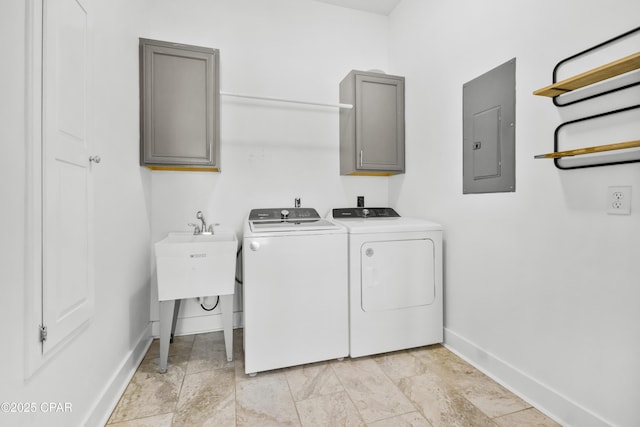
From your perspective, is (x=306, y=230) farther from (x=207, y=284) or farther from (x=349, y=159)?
(x=349, y=159)

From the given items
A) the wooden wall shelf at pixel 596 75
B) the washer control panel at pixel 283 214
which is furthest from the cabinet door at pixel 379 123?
the wooden wall shelf at pixel 596 75

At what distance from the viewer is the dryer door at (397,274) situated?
204 centimetres

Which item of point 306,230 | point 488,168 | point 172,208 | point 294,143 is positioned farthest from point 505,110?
point 172,208

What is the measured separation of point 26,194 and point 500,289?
222 cm

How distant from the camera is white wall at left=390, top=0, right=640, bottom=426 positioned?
1239mm

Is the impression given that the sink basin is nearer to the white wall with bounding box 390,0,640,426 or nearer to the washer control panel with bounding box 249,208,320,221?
the washer control panel with bounding box 249,208,320,221

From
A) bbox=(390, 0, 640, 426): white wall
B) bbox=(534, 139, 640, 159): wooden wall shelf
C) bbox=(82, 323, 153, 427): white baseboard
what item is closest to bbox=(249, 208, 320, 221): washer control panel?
bbox=(390, 0, 640, 426): white wall

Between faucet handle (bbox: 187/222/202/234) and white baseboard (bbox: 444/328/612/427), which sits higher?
faucet handle (bbox: 187/222/202/234)

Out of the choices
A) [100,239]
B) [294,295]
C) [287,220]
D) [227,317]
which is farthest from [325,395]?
[100,239]

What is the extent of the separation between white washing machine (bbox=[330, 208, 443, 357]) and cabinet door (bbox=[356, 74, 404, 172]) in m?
0.70

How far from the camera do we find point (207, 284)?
1892 mm

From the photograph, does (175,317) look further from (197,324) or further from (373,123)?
(373,123)

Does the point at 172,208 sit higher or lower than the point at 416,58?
lower

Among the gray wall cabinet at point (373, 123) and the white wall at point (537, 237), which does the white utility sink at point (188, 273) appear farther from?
the white wall at point (537, 237)
